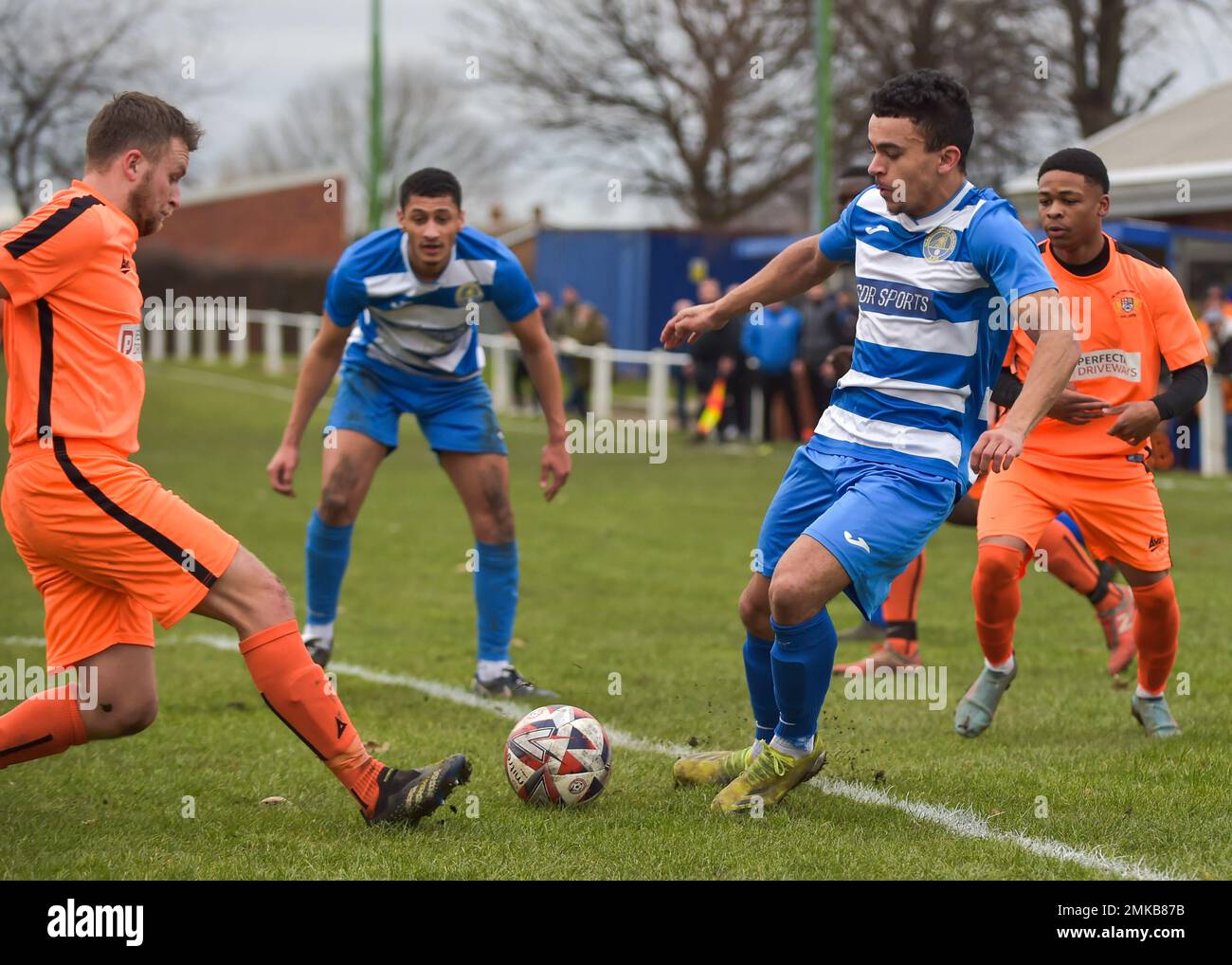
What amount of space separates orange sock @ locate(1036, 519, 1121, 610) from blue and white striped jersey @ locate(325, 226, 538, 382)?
254 cm

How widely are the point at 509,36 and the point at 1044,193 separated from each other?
30547 mm

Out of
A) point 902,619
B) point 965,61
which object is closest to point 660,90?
point 965,61

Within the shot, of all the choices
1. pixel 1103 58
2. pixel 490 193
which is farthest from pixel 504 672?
pixel 490 193

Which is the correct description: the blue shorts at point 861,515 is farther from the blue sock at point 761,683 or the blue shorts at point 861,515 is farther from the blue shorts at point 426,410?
the blue shorts at point 426,410

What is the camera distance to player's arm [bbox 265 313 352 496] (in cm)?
715

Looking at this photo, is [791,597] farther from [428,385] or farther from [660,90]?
[660,90]

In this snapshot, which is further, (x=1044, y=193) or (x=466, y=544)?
(x=466, y=544)

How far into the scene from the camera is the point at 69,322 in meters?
4.33

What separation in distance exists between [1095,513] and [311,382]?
3524mm

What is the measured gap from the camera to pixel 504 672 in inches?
285

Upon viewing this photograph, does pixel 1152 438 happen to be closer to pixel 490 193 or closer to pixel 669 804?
pixel 669 804

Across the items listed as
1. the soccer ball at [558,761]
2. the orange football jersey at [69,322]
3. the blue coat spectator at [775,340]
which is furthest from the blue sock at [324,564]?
the blue coat spectator at [775,340]

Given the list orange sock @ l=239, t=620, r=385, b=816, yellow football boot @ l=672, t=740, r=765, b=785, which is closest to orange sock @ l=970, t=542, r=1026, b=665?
yellow football boot @ l=672, t=740, r=765, b=785

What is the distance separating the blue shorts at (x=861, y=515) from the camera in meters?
4.78
